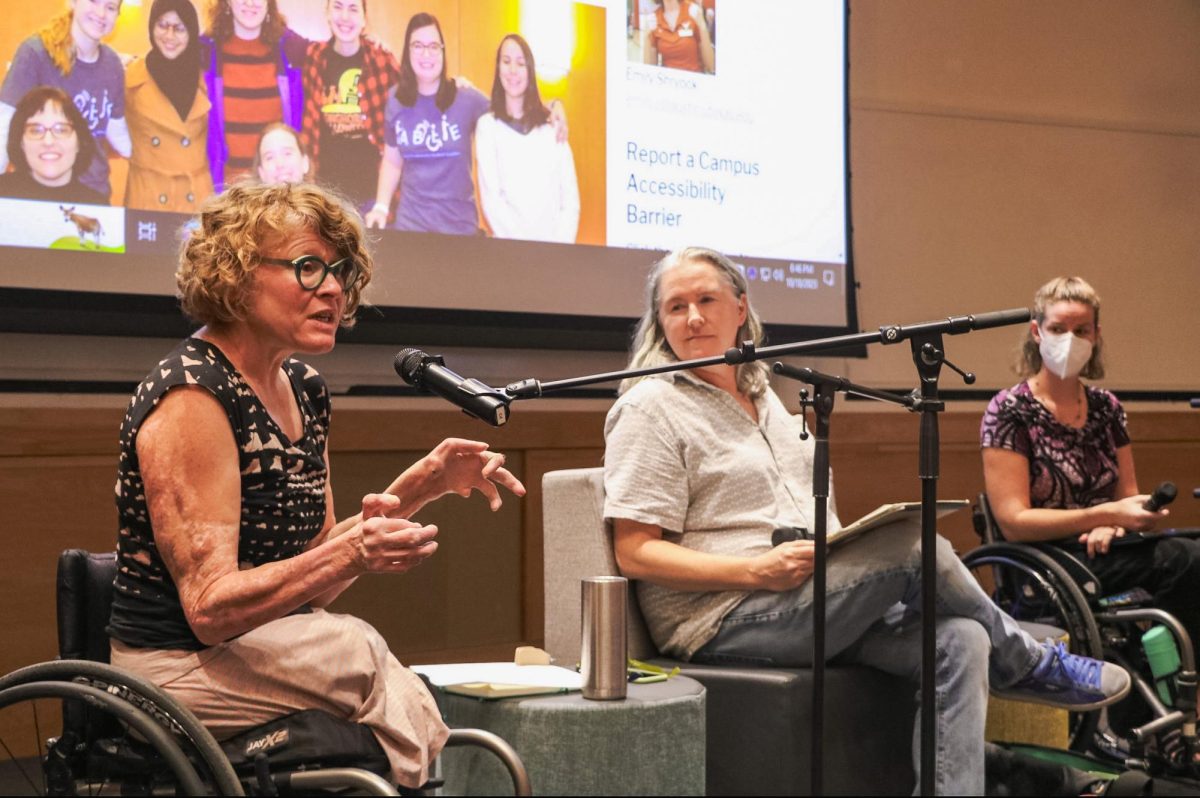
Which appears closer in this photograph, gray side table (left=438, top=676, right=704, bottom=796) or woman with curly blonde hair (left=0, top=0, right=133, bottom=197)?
gray side table (left=438, top=676, right=704, bottom=796)

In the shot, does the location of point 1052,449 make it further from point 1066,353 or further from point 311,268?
point 311,268

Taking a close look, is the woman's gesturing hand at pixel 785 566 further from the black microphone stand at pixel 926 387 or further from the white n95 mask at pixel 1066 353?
the white n95 mask at pixel 1066 353

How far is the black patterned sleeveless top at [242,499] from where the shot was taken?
1629mm

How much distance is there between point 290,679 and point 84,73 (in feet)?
6.87

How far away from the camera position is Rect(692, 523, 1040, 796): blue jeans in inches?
94.1

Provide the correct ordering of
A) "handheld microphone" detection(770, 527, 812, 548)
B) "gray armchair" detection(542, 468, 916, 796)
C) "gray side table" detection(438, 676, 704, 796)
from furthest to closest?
"handheld microphone" detection(770, 527, 812, 548), "gray armchair" detection(542, 468, 916, 796), "gray side table" detection(438, 676, 704, 796)

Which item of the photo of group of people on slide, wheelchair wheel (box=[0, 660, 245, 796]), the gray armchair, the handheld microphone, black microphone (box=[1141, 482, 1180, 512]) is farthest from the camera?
the photo of group of people on slide

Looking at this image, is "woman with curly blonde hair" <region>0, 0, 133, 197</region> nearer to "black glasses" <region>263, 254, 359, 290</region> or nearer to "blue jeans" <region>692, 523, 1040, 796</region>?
"black glasses" <region>263, 254, 359, 290</region>

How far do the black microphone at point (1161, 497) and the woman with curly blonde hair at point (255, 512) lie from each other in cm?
181

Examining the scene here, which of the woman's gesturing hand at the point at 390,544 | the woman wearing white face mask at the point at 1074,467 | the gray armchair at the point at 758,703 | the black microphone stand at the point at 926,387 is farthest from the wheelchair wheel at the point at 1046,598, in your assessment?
the woman's gesturing hand at the point at 390,544

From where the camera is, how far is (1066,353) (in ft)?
11.4

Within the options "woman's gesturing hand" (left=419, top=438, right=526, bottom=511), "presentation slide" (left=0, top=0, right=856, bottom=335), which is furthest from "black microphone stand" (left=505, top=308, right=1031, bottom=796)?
"presentation slide" (left=0, top=0, right=856, bottom=335)

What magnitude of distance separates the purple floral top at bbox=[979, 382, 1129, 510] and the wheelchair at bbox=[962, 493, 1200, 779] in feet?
0.72

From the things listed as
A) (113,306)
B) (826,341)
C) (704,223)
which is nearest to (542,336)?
(704,223)
